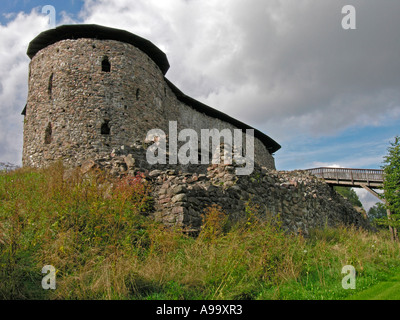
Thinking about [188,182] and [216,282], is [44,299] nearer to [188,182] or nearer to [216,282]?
[216,282]

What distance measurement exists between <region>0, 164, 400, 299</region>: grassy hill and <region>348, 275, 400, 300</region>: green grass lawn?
0.13 meters

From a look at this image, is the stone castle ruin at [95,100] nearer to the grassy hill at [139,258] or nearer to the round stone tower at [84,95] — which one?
the round stone tower at [84,95]

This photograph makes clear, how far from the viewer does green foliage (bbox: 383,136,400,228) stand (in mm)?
17266

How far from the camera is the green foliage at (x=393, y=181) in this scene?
56.6ft

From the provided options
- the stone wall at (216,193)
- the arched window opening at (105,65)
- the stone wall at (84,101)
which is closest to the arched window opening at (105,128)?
the stone wall at (84,101)

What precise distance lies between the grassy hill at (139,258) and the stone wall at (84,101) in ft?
28.6

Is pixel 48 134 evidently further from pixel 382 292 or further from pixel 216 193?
pixel 382 292

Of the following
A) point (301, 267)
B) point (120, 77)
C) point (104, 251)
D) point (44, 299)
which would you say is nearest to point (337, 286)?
point (301, 267)

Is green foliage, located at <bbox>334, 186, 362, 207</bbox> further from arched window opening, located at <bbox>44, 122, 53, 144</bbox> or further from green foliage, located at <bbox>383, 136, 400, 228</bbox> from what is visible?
arched window opening, located at <bbox>44, 122, 53, 144</bbox>

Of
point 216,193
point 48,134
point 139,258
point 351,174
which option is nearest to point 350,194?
point 351,174

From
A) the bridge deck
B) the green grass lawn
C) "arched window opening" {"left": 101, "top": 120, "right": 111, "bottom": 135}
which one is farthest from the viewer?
the bridge deck

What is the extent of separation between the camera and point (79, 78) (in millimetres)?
15969

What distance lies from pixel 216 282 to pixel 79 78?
1443 cm

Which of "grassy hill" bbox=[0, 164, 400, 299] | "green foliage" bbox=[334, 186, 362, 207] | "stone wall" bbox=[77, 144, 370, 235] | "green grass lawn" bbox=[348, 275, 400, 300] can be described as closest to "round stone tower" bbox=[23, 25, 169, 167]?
"stone wall" bbox=[77, 144, 370, 235]
